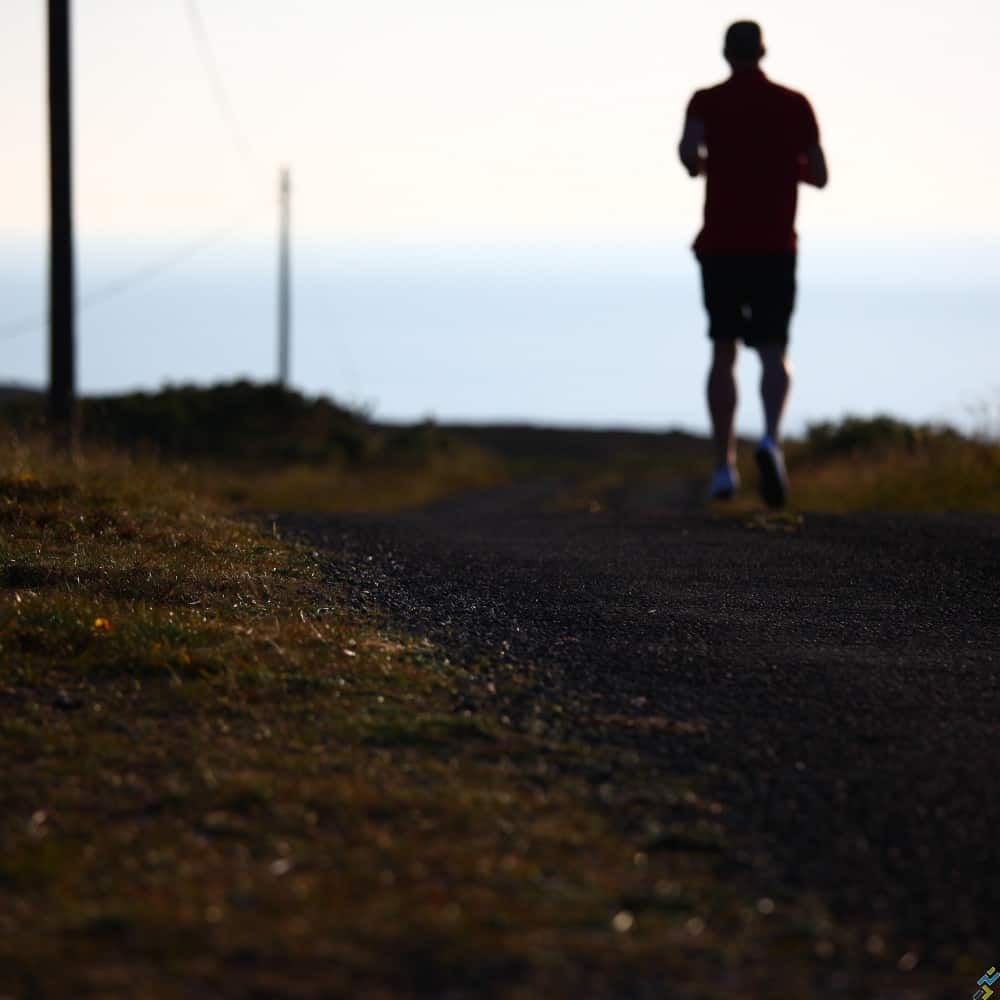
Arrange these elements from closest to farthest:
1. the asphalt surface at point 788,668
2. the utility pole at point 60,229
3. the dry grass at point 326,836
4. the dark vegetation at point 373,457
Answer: the dry grass at point 326,836 → the asphalt surface at point 788,668 → the dark vegetation at point 373,457 → the utility pole at point 60,229

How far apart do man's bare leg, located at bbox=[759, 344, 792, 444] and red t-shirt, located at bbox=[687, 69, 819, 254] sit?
0.61 m

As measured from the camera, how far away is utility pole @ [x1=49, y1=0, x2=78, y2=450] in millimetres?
17047

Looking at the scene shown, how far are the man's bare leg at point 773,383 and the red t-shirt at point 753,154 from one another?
609 millimetres

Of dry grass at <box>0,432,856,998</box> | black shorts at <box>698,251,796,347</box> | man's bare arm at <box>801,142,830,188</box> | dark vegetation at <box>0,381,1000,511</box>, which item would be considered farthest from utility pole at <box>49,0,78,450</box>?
dry grass at <box>0,432,856,998</box>

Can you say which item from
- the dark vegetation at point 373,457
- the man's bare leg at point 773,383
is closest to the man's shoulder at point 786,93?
the man's bare leg at point 773,383

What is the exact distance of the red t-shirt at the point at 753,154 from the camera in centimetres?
945

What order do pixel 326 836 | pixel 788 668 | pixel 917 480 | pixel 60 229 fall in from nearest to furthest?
pixel 326 836, pixel 788 668, pixel 917 480, pixel 60 229

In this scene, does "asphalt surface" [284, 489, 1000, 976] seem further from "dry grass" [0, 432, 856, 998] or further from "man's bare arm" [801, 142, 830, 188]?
"man's bare arm" [801, 142, 830, 188]

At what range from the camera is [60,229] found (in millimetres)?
17125

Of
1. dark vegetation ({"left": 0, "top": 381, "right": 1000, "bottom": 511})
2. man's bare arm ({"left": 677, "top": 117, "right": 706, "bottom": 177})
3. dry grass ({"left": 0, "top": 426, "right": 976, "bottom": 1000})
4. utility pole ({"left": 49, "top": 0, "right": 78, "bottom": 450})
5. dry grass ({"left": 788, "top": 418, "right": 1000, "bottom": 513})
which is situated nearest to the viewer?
dry grass ({"left": 0, "top": 426, "right": 976, "bottom": 1000})

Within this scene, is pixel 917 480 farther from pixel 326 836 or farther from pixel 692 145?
pixel 326 836

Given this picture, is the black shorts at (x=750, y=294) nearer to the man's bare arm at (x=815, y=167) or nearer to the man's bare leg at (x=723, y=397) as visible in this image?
the man's bare leg at (x=723, y=397)

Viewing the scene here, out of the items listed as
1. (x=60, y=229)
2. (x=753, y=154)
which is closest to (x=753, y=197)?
(x=753, y=154)

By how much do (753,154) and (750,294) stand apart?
79 cm
